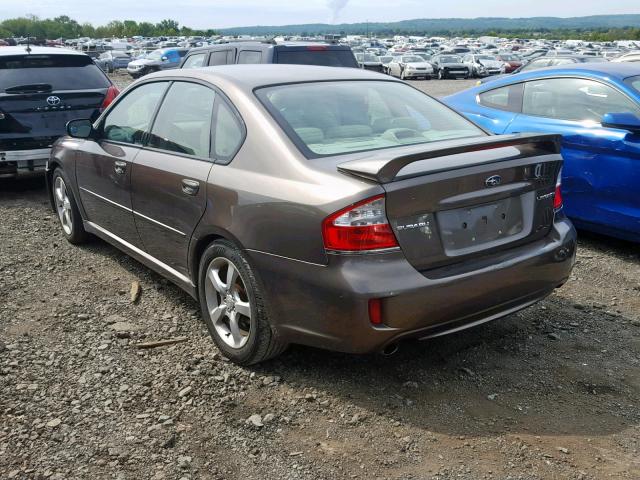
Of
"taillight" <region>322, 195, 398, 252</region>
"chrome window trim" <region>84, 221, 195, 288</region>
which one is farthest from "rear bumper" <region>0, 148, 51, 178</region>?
"taillight" <region>322, 195, 398, 252</region>

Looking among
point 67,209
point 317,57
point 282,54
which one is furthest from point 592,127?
point 317,57

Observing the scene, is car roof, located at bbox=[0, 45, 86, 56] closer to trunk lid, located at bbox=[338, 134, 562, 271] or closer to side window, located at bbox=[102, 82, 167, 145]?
side window, located at bbox=[102, 82, 167, 145]

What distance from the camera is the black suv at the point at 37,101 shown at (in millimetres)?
7398

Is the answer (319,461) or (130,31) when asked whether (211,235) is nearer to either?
(319,461)

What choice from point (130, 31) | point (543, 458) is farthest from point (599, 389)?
point (130, 31)

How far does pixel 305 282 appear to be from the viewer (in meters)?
3.06

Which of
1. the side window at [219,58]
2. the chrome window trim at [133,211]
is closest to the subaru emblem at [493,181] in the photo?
the chrome window trim at [133,211]

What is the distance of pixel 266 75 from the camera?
3998 mm

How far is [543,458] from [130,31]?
554ft

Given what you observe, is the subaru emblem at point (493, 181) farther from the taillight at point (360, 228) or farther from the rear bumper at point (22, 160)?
the rear bumper at point (22, 160)

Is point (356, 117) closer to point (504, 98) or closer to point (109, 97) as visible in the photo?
point (504, 98)

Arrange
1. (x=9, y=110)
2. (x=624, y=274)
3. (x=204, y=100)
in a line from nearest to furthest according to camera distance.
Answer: (x=204, y=100) → (x=624, y=274) → (x=9, y=110)

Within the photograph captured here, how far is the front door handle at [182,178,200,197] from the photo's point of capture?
3678mm

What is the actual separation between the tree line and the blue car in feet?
469
